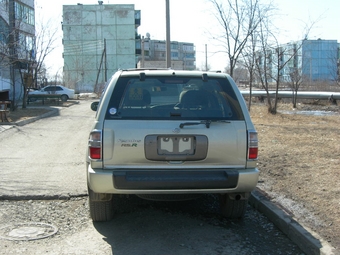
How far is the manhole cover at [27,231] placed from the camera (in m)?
4.77

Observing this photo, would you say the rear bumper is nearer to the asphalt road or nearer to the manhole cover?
the asphalt road

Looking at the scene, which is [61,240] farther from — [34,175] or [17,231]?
[34,175]

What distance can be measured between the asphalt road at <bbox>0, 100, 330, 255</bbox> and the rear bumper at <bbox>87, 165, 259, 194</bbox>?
0.57m

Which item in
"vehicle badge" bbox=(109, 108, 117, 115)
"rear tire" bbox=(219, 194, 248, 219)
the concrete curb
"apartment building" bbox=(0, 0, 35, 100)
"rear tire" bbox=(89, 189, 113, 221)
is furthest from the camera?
"apartment building" bbox=(0, 0, 35, 100)

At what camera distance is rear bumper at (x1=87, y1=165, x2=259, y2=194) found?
14.8ft

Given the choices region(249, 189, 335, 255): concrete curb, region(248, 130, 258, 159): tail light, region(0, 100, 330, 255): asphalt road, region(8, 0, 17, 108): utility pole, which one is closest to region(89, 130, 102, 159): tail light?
region(0, 100, 330, 255): asphalt road

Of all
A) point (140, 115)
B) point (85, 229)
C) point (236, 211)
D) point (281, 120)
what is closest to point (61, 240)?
point (85, 229)

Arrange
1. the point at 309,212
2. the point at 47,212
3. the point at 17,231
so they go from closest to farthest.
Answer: the point at 17,231 < the point at 309,212 < the point at 47,212

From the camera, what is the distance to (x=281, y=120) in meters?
16.6

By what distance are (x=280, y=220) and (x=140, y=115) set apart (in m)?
2.11

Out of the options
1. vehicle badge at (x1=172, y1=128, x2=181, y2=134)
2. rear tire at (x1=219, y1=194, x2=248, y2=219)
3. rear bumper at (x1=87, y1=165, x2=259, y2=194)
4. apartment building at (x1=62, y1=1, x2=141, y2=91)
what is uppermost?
apartment building at (x1=62, y1=1, x2=141, y2=91)

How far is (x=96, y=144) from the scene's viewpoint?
15.0ft

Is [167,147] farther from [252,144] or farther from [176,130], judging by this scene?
[252,144]

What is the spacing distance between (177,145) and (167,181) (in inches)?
15.9
